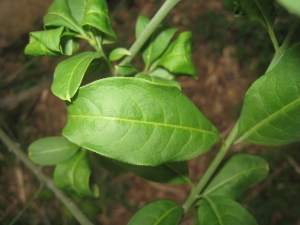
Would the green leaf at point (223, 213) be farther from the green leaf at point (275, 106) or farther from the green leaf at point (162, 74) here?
the green leaf at point (162, 74)

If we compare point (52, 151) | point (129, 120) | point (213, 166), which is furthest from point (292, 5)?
point (52, 151)

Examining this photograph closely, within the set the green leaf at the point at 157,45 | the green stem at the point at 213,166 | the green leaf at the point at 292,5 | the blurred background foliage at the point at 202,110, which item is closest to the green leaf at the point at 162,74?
the green leaf at the point at 157,45

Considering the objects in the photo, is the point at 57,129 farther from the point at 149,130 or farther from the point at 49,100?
the point at 149,130

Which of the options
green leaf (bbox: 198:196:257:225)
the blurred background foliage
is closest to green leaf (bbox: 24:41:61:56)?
green leaf (bbox: 198:196:257:225)

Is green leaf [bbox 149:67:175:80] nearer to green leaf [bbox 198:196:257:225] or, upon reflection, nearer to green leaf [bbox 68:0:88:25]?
green leaf [bbox 68:0:88:25]

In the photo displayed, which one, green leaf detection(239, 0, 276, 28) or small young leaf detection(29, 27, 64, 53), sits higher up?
green leaf detection(239, 0, 276, 28)

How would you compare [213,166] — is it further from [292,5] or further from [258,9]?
[292,5]
